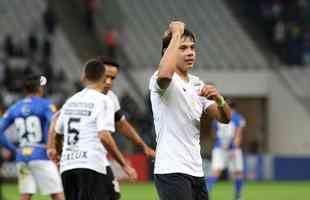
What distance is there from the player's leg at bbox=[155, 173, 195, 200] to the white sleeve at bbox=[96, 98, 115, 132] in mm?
1701

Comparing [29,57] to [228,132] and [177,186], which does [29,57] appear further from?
[177,186]

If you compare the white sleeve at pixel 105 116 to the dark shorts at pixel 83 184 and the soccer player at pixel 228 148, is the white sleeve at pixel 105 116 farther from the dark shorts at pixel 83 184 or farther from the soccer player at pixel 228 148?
the soccer player at pixel 228 148

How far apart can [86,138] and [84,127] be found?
0.39 ft

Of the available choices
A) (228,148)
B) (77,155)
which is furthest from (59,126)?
(228,148)

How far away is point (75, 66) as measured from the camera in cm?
3506

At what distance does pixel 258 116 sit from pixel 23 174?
75.4ft

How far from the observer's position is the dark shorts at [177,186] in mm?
8836

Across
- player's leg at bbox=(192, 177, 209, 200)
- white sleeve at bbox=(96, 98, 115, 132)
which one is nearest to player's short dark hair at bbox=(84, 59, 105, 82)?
white sleeve at bbox=(96, 98, 115, 132)

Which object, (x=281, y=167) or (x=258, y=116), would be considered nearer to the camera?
(x=281, y=167)

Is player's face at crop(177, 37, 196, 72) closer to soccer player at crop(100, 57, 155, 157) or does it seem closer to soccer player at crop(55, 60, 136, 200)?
soccer player at crop(55, 60, 136, 200)

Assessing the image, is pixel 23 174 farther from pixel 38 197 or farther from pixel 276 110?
pixel 276 110

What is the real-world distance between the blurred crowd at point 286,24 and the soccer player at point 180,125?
28.2m

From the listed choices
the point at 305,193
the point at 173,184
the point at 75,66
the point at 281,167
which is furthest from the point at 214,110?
the point at 75,66

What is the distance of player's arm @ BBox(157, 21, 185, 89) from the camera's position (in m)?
8.49
